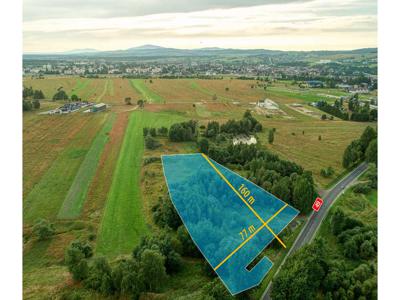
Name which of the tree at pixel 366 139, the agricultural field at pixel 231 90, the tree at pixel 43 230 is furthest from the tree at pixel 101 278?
the agricultural field at pixel 231 90

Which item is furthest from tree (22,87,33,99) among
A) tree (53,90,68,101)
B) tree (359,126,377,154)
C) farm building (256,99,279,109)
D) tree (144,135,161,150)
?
tree (359,126,377,154)

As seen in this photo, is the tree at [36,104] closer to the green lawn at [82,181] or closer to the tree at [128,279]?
the green lawn at [82,181]

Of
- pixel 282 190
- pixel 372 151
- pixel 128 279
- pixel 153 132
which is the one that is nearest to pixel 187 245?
pixel 128 279

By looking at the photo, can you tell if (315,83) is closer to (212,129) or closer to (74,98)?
(212,129)

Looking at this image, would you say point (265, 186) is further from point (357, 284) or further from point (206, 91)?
point (206, 91)

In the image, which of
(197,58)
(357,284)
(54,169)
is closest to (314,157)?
(357,284)

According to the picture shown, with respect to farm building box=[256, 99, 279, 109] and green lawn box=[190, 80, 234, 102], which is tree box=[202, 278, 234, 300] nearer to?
farm building box=[256, 99, 279, 109]
